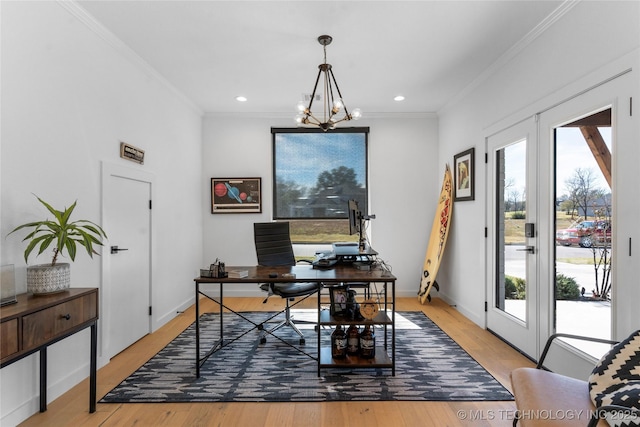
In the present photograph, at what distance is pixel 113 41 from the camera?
2916 mm

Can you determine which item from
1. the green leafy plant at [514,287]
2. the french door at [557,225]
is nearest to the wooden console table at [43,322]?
the french door at [557,225]

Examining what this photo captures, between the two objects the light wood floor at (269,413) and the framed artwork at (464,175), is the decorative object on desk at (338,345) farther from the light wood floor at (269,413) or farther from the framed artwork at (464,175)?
the framed artwork at (464,175)

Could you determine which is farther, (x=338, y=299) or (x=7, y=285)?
(x=338, y=299)

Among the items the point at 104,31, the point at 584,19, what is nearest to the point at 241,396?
the point at 104,31

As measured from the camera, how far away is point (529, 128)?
290 centimetres

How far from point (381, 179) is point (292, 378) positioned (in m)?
3.39

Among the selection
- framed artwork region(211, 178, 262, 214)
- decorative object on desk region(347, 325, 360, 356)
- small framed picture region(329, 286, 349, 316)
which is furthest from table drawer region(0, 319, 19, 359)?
framed artwork region(211, 178, 262, 214)

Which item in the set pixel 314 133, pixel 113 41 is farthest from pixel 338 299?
pixel 314 133

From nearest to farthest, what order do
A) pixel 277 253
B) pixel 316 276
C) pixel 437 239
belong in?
1. pixel 316 276
2. pixel 277 253
3. pixel 437 239

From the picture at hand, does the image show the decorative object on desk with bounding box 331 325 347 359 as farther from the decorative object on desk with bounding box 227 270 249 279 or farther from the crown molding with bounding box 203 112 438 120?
the crown molding with bounding box 203 112 438 120

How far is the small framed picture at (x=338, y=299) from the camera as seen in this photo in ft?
8.84

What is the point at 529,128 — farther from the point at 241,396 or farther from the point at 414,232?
the point at 241,396

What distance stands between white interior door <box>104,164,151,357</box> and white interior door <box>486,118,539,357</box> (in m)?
3.67

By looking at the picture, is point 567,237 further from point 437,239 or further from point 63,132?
point 63,132
